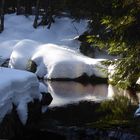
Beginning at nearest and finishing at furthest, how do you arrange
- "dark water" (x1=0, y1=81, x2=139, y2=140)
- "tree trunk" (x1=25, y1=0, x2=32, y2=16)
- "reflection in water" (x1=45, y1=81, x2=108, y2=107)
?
1. "dark water" (x1=0, y1=81, x2=139, y2=140)
2. "reflection in water" (x1=45, y1=81, x2=108, y2=107)
3. "tree trunk" (x1=25, y1=0, x2=32, y2=16)

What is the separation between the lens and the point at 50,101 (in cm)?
1816

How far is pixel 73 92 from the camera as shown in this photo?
21.6 metres

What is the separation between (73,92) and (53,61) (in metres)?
5.82

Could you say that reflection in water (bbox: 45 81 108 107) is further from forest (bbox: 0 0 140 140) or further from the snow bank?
the snow bank

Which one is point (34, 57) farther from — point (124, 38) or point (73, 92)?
point (124, 38)

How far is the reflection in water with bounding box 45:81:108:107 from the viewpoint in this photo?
1949 cm

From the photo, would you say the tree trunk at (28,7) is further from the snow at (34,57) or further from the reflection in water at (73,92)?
the reflection in water at (73,92)

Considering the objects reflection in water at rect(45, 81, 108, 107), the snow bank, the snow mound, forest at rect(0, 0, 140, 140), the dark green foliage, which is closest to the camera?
the snow bank

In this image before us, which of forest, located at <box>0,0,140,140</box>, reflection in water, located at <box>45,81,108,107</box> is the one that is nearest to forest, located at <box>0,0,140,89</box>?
forest, located at <box>0,0,140,140</box>

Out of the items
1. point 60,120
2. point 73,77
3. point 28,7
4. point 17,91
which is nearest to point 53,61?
point 73,77

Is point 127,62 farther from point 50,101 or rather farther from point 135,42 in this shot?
point 50,101

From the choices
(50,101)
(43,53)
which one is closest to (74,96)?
(50,101)

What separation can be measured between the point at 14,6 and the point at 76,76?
56.7 feet

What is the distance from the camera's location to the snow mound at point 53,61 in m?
26.6
